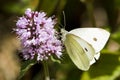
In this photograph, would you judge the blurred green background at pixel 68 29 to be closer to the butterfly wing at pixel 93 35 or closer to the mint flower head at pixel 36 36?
the butterfly wing at pixel 93 35

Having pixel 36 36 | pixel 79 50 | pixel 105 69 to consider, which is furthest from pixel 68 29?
pixel 36 36

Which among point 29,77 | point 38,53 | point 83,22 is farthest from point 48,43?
point 83,22

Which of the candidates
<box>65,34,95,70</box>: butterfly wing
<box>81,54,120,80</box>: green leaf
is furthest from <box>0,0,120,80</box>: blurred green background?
<box>65,34,95,70</box>: butterfly wing

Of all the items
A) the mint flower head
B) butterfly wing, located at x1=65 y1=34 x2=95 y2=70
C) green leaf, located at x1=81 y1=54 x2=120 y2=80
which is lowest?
green leaf, located at x1=81 y1=54 x2=120 y2=80

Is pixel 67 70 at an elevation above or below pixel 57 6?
below

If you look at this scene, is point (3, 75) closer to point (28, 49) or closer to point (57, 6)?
point (57, 6)

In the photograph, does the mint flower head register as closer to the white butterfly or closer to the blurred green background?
the white butterfly
